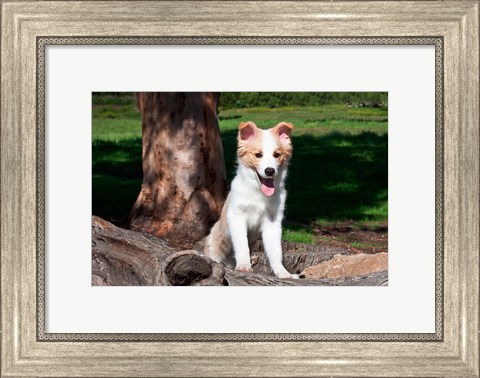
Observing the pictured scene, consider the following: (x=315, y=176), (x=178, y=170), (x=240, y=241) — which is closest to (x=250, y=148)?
(x=240, y=241)

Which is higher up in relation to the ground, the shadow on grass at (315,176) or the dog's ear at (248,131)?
the dog's ear at (248,131)

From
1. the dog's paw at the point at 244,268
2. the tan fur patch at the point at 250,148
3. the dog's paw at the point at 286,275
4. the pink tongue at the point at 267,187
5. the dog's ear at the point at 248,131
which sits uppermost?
the dog's ear at the point at 248,131

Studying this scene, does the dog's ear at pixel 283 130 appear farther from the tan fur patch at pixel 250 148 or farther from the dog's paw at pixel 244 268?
the dog's paw at pixel 244 268

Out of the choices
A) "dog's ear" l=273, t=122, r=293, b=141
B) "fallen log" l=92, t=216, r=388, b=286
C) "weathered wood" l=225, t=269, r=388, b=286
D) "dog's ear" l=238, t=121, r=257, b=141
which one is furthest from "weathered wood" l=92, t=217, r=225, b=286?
"dog's ear" l=273, t=122, r=293, b=141

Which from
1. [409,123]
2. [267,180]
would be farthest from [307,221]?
[409,123]

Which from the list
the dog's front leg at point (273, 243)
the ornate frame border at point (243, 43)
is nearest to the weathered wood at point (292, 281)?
the ornate frame border at point (243, 43)

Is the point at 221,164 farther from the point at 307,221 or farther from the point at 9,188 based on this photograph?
the point at 9,188

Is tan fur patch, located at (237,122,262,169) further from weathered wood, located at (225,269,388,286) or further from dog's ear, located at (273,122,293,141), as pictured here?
weathered wood, located at (225,269,388,286)
